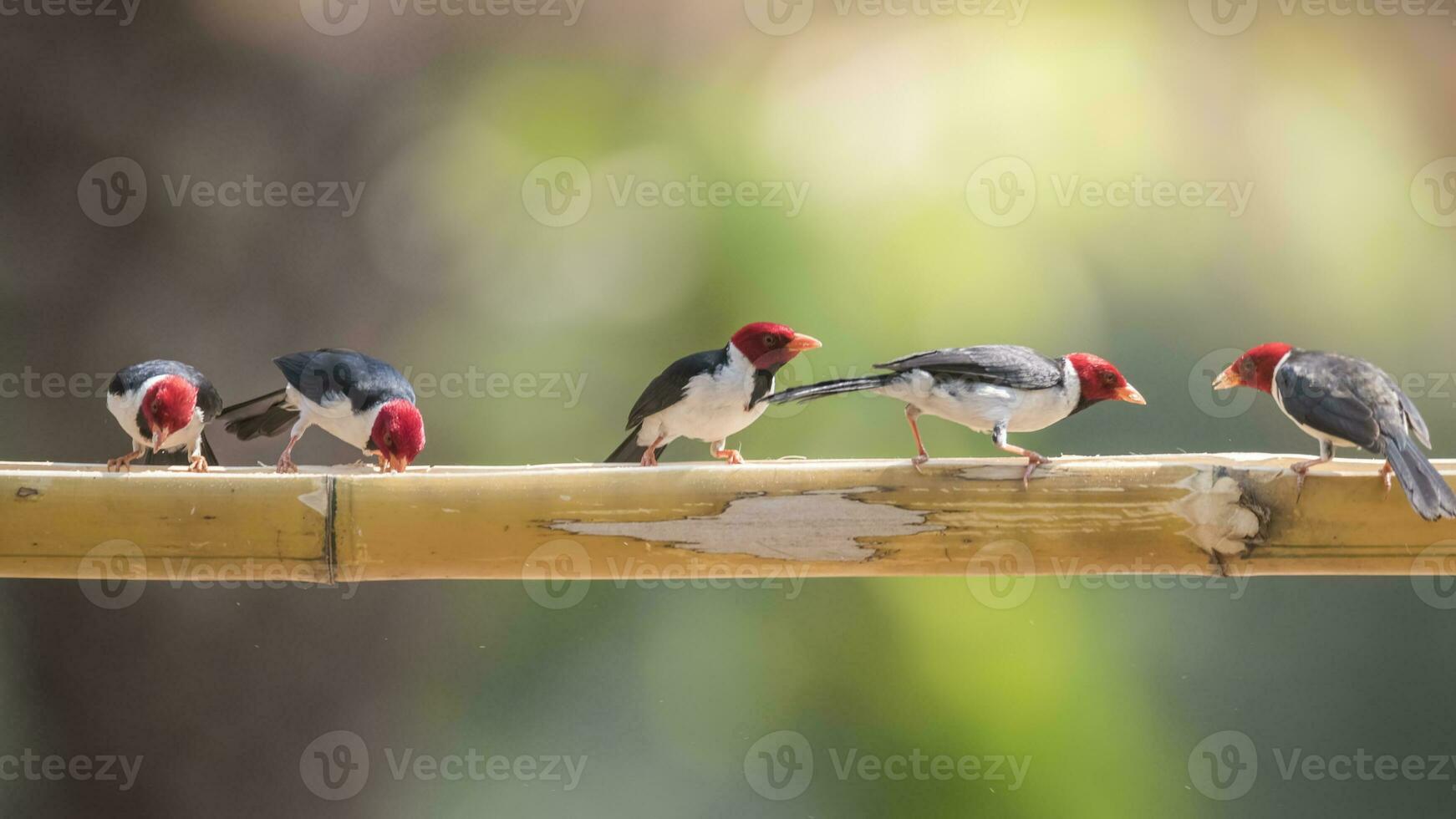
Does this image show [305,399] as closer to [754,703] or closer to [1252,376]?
[1252,376]

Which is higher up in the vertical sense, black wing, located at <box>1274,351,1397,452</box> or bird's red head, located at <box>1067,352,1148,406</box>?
bird's red head, located at <box>1067,352,1148,406</box>

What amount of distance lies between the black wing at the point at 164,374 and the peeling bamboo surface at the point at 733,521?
0.43 m

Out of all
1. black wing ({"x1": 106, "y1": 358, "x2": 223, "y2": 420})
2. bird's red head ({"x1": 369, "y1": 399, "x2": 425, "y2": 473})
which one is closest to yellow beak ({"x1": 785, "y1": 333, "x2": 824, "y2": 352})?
bird's red head ({"x1": 369, "y1": 399, "x2": 425, "y2": 473})

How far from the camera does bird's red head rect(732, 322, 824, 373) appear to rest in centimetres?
233

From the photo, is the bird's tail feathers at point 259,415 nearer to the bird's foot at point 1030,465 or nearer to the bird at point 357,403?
the bird at point 357,403

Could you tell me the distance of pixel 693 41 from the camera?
451 cm

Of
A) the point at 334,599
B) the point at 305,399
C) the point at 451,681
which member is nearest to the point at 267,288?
the point at 334,599

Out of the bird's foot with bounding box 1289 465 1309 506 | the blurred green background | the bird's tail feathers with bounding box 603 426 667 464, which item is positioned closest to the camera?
the bird's foot with bounding box 1289 465 1309 506

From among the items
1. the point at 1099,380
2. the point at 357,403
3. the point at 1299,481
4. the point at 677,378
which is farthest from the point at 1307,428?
the point at 357,403

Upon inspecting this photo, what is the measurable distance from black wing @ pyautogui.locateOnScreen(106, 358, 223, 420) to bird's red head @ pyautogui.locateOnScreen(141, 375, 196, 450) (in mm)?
72

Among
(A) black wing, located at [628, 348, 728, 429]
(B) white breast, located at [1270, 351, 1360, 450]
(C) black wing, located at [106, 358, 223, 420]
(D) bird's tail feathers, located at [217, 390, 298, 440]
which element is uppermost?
(C) black wing, located at [106, 358, 223, 420]

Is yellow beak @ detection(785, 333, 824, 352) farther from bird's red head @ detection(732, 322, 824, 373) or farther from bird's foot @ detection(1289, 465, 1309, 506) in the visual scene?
bird's foot @ detection(1289, 465, 1309, 506)

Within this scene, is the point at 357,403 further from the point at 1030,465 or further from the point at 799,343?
the point at 1030,465

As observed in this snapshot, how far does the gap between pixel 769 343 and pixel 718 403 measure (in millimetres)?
157
